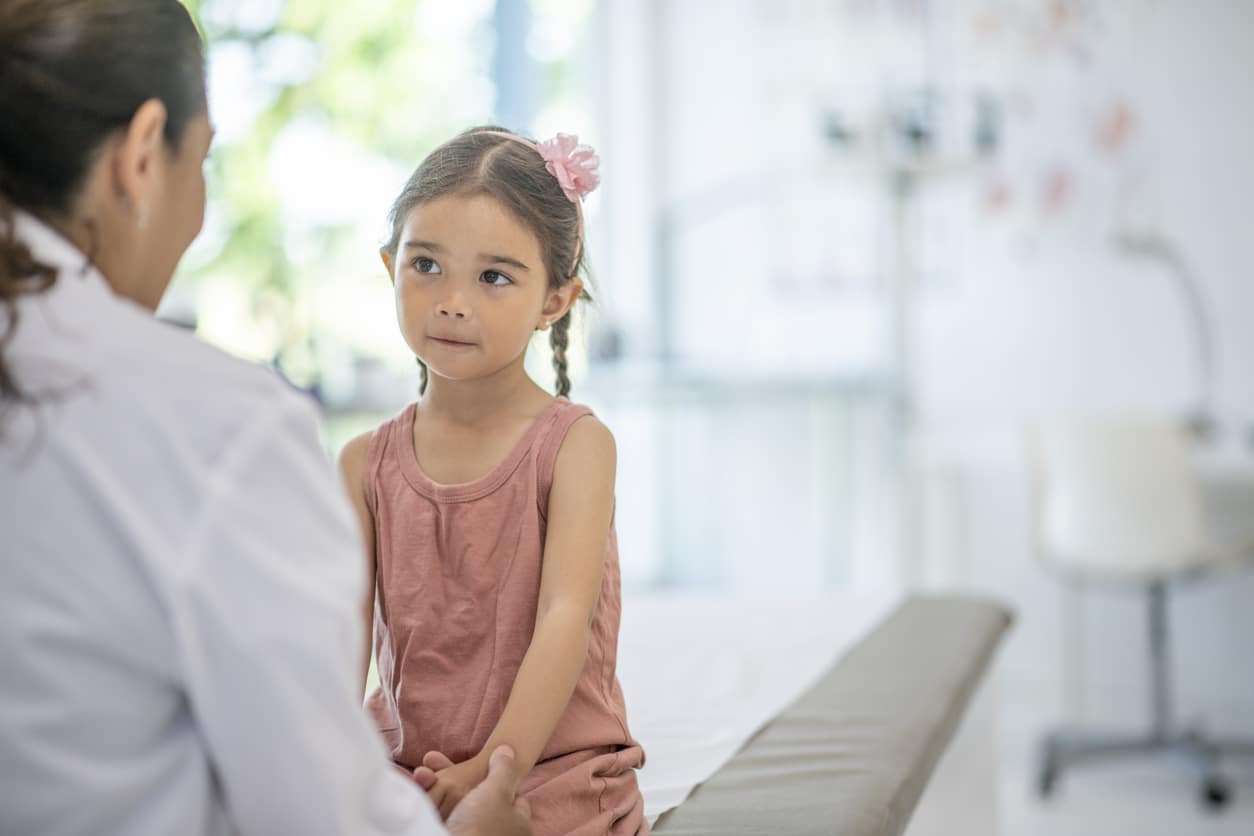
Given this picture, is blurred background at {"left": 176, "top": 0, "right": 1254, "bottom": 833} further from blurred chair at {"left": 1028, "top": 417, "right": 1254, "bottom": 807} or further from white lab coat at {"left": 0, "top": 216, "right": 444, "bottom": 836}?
white lab coat at {"left": 0, "top": 216, "right": 444, "bottom": 836}

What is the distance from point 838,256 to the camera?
4.21m

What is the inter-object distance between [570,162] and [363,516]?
1.07 feet

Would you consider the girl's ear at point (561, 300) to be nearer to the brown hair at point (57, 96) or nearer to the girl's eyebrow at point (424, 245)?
the girl's eyebrow at point (424, 245)

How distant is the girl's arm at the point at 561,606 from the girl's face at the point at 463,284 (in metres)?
0.10

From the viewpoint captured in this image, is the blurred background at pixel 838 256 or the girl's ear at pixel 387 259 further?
the blurred background at pixel 838 256

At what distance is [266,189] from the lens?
4184 mm

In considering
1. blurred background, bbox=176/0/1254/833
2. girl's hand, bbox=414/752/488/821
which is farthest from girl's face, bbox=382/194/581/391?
blurred background, bbox=176/0/1254/833

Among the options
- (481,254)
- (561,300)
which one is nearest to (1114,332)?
(561,300)

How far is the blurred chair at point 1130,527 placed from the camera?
3125 millimetres

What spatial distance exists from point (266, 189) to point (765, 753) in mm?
3245

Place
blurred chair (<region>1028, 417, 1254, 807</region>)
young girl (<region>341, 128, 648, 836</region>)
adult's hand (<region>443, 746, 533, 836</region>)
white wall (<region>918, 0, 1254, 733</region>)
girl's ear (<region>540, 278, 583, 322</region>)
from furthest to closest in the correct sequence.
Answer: white wall (<region>918, 0, 1254, 733</region>) → blurred chair (<region>1028, 417, 1254, 807</region>) → girl's ear (<region>540, 278, 583, 322</region>) → young girl (<region>341, 128, 648, 836</region>) → adult's hand (<region>443, 746, 533, 836</region>)

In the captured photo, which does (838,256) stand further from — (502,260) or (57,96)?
(57,96)

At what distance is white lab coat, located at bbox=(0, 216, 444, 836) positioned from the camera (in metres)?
0.65

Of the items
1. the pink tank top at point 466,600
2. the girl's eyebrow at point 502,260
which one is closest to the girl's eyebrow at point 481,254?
the girl's eyebrow at point 502,260
